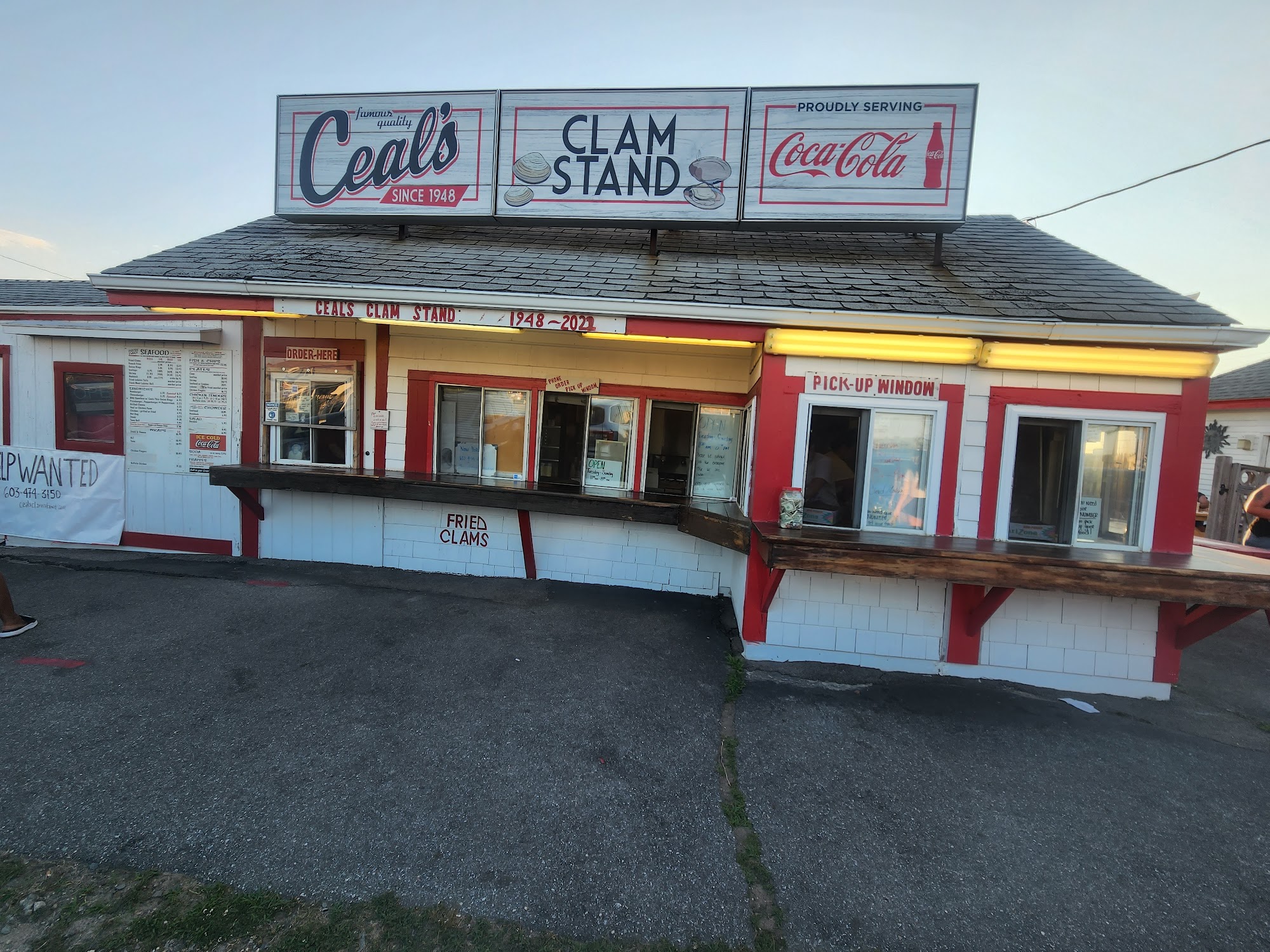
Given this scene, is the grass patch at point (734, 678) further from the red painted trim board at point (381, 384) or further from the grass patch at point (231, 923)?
the red painted trim board at point (381, 384)

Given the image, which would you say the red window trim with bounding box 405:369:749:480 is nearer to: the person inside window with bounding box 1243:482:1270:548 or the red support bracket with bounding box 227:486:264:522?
the red support bracket with bounding box 227:486:264:522

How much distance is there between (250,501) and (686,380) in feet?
18.8

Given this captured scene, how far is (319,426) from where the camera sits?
22.1 ft

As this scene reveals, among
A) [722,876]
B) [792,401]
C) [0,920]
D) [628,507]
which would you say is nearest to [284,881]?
[0,920]

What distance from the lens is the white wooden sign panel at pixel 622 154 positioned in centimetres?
596

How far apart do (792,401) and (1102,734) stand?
3462 mm

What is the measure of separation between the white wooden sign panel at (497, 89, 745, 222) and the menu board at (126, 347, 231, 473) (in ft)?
14.4

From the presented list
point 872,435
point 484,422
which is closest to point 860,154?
point 872,435

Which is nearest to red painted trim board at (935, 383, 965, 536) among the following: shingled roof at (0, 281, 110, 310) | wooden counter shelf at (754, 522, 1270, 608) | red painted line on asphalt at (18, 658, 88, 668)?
wooden counter shelf at (754, 522, 1270, 608)

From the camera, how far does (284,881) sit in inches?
91.2

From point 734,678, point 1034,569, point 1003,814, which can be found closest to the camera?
point 1003,814

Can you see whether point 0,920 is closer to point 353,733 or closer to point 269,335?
point 353,733

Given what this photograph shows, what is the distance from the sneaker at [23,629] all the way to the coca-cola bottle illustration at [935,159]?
9.67 metres

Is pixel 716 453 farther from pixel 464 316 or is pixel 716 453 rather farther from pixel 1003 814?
pixel 1003 814
